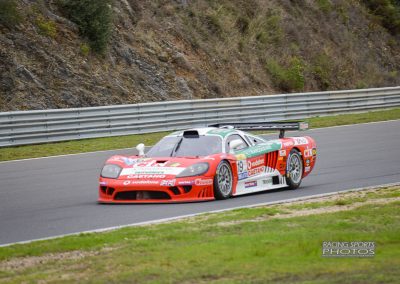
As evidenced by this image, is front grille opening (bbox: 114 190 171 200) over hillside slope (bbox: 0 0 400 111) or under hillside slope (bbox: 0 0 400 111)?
under

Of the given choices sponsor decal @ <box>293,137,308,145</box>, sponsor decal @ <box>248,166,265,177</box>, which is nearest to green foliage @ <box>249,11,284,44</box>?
sponsor decal @ <box>293,137,308,145</box>

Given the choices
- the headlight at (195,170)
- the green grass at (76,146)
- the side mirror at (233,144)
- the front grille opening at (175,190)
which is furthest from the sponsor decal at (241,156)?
the green grass at (76,146)

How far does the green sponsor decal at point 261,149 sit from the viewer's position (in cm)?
1430

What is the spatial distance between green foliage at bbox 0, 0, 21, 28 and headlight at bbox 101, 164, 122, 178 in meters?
14.1

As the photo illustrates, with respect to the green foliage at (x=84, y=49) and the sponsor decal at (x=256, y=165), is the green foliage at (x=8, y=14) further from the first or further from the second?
the sponsor decal at (x=256, y=165)

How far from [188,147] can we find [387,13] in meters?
37.8

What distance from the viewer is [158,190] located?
1303 centimetres

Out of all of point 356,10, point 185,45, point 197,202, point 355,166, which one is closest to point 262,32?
point 185,45

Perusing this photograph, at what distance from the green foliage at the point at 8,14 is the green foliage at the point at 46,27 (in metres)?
0.71

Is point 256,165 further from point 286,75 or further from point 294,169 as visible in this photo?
point 286,75

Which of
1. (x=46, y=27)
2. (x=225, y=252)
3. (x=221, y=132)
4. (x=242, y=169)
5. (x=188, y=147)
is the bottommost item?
(x=225, y=252)

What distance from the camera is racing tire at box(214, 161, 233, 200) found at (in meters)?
13.3

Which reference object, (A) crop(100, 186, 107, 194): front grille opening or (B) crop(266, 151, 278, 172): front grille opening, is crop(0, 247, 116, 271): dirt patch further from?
(B) crop(266, 151, 278, 172): front grille opening

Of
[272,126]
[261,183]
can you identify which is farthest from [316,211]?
[272,126]
